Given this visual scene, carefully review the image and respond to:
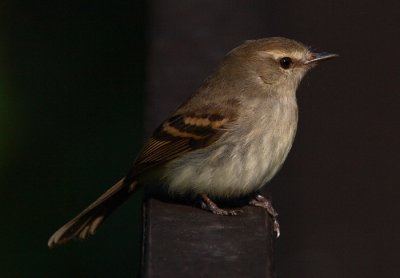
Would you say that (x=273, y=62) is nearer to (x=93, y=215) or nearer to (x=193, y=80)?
(x=193, y=80)

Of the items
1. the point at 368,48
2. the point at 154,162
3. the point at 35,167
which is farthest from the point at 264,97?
the point at 35,167

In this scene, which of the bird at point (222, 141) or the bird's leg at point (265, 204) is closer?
the bird's leg at point (265, 204)

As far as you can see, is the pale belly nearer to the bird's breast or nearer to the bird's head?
the bird's breast

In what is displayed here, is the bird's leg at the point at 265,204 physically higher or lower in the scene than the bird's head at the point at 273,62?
lower

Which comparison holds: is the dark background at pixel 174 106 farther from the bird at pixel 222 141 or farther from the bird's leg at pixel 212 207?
the bird's leg at pixel 212 207

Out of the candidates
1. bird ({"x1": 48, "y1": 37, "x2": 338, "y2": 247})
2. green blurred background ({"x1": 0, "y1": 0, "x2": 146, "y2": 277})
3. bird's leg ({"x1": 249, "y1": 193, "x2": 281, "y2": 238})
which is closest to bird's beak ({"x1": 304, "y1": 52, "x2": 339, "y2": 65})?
bird ({"x1": 48, "y1": 37, "x2": 338, "y2": 247})

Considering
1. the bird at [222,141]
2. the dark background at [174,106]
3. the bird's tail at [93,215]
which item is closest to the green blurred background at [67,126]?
the dark background at [174,106]

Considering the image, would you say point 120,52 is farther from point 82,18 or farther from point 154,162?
point 154,162

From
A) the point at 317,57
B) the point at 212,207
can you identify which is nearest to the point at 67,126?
the point at 317,57
